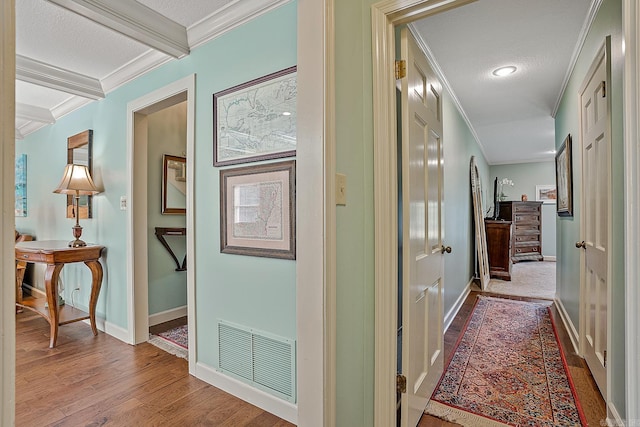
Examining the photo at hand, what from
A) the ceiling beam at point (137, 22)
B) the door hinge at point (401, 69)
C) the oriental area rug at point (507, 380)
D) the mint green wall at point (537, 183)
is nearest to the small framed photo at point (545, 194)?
the mint green wall at point (537, 183)

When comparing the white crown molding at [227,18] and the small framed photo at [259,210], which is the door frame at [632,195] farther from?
the white crown molding at [227,18]

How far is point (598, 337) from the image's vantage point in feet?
6.45

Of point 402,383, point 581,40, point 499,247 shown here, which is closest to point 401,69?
point 402,383

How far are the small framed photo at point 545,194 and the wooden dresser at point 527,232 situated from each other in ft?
1.70

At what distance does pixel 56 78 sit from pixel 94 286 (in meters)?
1.87

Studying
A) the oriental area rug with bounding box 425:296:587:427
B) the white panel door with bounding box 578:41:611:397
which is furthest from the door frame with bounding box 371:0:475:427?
the white panel door with bounding box 578:41:611:397

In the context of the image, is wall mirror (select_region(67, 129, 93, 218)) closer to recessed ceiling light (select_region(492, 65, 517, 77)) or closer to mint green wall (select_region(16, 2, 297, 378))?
mint green wall (select_region(16, 2, 297, 378))

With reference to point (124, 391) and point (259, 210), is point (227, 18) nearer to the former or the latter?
point (259, 210)

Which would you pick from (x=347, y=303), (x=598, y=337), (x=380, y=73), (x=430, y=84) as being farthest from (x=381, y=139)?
(x=598, y=337)

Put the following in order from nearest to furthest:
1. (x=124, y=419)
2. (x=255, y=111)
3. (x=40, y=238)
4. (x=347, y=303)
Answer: (x=347, y=303) → (x=124, y=419) → (x=255, y=111) → (x=40, y=238)

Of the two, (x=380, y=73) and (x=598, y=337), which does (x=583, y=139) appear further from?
(x=380, y=73)

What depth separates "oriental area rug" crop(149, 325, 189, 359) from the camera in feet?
8.46

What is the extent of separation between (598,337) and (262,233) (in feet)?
7.22

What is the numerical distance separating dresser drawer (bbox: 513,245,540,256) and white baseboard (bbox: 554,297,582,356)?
4122mm
